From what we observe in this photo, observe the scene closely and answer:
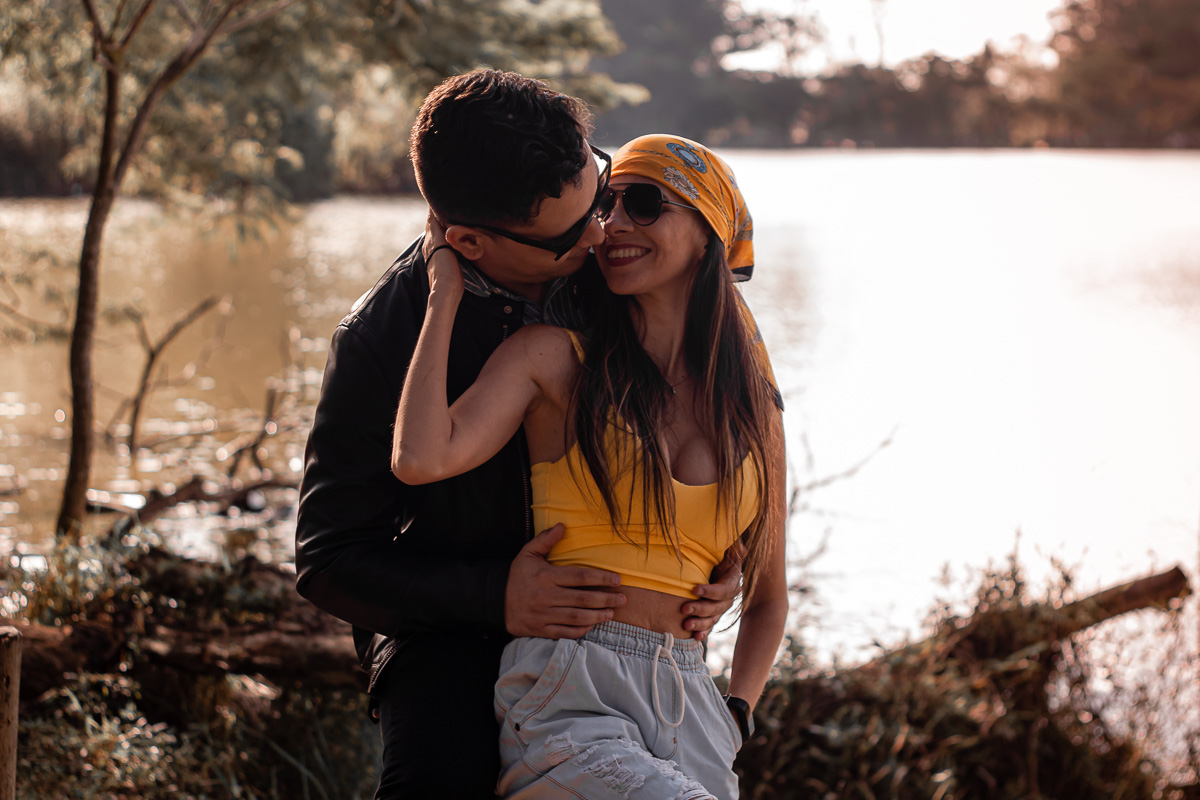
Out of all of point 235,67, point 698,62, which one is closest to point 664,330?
point 235,67

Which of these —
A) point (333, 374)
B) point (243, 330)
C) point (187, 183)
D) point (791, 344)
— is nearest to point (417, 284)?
point (333, 374)

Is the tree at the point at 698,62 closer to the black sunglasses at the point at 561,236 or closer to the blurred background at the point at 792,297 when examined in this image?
the blurred background at the point at 792,297

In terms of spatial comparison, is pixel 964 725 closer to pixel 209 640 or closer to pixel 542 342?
pixel 209 640

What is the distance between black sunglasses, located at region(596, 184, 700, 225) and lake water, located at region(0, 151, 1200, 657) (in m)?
2.63

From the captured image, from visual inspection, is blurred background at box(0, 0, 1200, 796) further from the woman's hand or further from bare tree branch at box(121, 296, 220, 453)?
the woman's hand

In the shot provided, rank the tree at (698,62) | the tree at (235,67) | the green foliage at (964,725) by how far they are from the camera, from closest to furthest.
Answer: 1. the green foliage at (964,725)
2. the tree at (235,67)
3. the tree at (698,62)

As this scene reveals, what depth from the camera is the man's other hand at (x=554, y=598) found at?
149 centimetres

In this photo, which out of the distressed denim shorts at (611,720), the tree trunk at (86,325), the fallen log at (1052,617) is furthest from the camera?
the tree trunk at (86,325)

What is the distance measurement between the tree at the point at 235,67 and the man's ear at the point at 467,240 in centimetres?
306

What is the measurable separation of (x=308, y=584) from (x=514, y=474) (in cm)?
39

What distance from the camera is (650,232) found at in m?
1.64

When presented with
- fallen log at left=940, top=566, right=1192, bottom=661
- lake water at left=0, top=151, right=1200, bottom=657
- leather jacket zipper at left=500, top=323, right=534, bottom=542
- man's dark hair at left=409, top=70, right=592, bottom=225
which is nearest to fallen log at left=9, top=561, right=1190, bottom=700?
leather jacket zipper at left=500, top=323, right=534, bottom=542

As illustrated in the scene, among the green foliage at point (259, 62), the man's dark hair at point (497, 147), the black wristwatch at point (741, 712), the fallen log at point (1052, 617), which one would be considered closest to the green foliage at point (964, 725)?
the fallen log at point (1052, 617)

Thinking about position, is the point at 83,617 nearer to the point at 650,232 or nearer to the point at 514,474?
the point at 514,474
